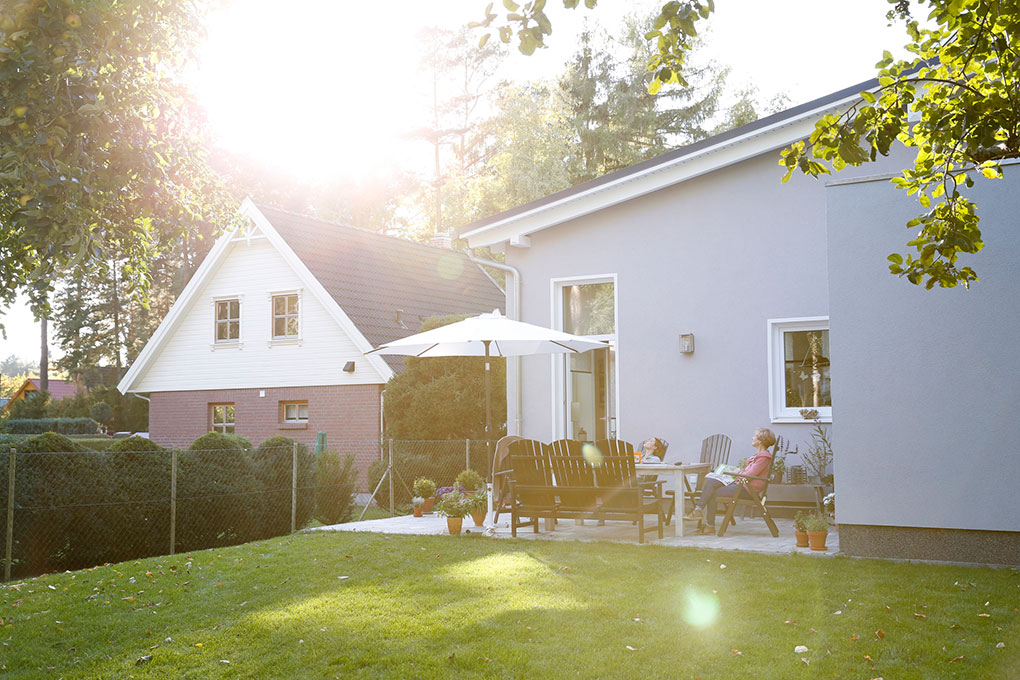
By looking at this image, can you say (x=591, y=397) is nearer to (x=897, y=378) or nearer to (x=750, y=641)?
(x=897, y=378)

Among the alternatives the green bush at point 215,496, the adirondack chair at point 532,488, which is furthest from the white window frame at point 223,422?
the adirondack chair at point 532,488

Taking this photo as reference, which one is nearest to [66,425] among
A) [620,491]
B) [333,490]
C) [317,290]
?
[317,290]

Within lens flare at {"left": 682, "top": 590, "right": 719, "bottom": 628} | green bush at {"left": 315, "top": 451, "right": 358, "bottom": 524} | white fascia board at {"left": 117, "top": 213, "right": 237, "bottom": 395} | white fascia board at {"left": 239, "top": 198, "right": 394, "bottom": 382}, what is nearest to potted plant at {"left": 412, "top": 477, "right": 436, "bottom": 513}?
green bush at {"left": 315, "top": 451, "right": 358, "bottom": 524}

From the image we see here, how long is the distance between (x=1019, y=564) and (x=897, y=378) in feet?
5.42

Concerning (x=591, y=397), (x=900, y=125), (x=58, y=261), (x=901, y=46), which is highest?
(x=901, y=46)

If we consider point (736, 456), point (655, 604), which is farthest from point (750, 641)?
point (736, 456)

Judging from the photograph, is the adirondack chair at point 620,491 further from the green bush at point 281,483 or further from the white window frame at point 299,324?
the white window frame at point 299,324

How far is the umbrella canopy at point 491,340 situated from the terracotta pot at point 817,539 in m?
3.51

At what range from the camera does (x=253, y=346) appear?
22.2 metres

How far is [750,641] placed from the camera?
5.26 metres

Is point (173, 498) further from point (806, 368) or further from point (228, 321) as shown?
point (228, 321)

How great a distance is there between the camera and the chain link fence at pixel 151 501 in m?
9.68

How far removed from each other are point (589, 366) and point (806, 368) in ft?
11.3

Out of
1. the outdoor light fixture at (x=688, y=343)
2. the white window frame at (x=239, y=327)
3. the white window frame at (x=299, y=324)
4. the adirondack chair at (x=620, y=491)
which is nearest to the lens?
the adirondack chair at (x=620, y=491)
